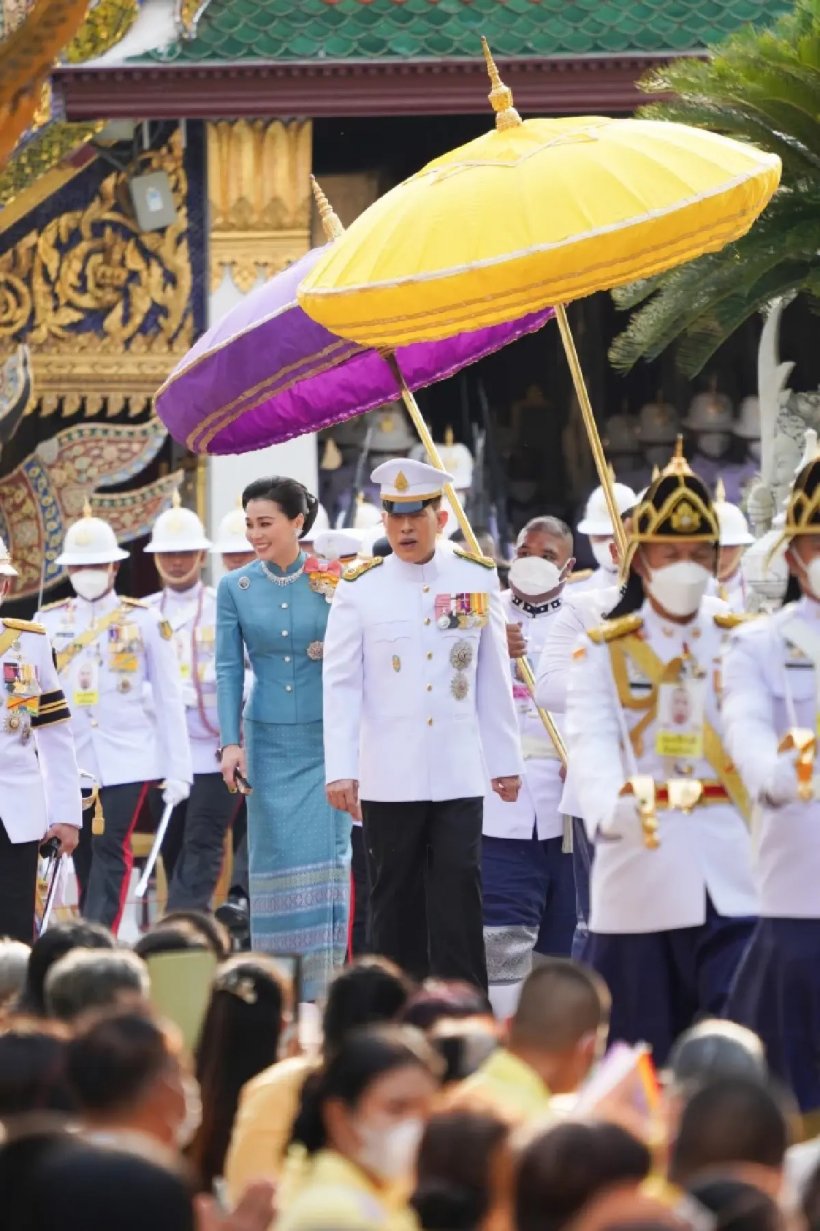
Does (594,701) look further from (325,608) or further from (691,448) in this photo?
(691,448)

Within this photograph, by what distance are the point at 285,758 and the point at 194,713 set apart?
416 centimetres

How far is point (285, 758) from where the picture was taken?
41.2ft

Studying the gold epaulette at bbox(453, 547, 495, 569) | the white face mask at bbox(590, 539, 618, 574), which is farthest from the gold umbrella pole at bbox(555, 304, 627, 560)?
the white face mask at bbox(590, 539, 618, 574)

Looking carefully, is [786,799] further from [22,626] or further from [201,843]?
[201,843]

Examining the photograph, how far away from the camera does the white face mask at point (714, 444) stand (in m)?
21.7

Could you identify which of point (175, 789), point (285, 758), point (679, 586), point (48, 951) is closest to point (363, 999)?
point (48, 951)

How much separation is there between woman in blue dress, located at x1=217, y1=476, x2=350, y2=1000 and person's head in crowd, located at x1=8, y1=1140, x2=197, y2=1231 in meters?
7.91

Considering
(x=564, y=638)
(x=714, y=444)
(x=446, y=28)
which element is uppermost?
(x=446, y=28)

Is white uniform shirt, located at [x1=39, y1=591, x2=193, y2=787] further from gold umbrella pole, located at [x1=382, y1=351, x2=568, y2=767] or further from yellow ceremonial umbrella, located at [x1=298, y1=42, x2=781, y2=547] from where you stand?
yellow ceremonial umbrella, located at [x1=298, y1=42, x2=781, y2=547]

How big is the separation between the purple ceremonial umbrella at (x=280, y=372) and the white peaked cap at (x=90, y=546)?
358 cm

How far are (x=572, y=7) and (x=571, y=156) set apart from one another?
9425 mm

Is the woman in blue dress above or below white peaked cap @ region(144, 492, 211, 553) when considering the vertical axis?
below

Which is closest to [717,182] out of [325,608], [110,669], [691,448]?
[325,608]

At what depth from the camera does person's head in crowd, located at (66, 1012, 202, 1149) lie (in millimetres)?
5871
